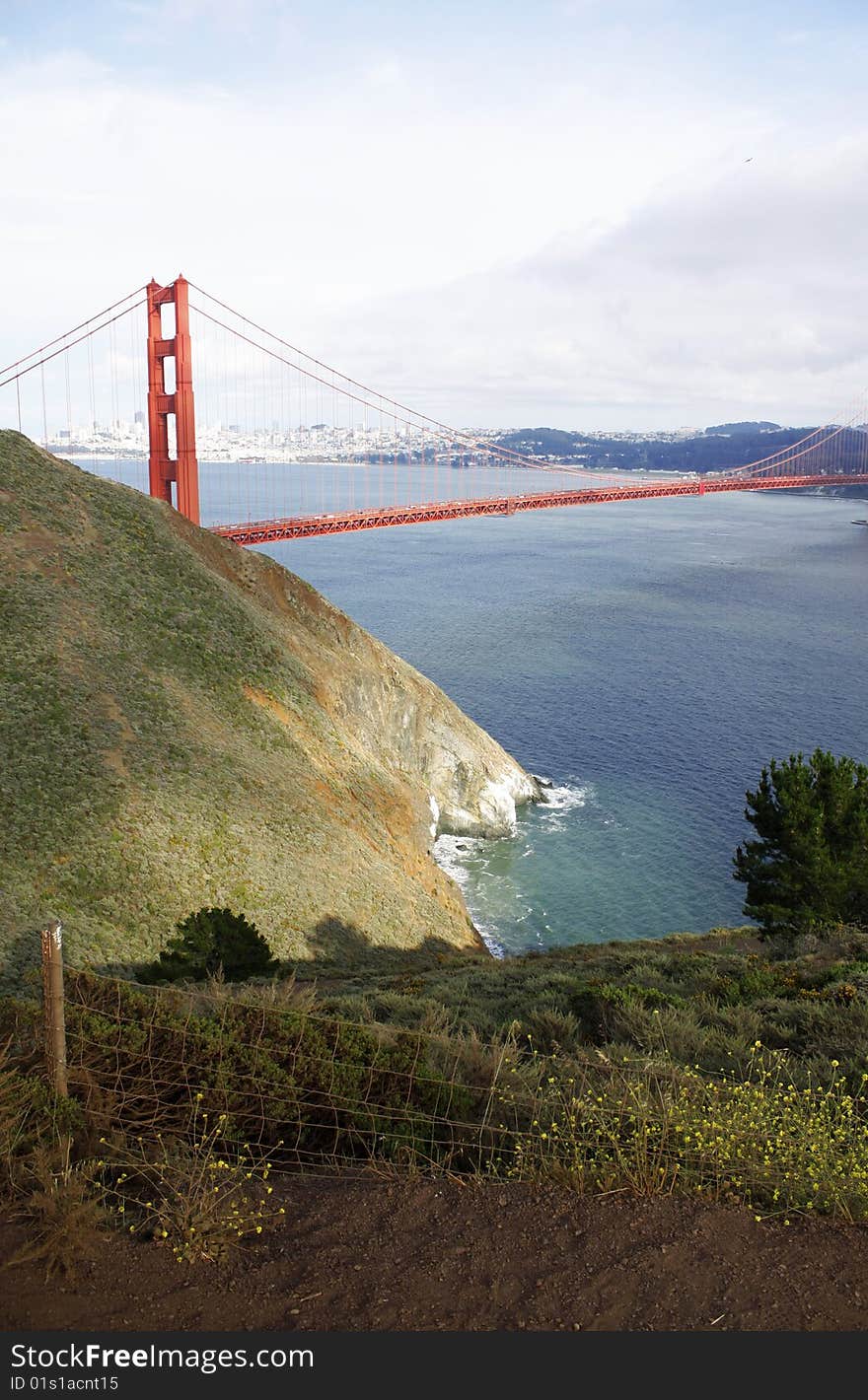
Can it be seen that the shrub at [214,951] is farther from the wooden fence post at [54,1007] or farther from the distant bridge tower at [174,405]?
the distant bridge tower at [174,405]

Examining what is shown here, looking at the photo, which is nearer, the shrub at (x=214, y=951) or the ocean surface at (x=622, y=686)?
the shrub at (x=214, y=951)

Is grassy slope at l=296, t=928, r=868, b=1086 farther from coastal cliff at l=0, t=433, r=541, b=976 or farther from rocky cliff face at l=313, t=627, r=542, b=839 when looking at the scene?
rocky cliff face at l=313, t=627, r=542, b=839

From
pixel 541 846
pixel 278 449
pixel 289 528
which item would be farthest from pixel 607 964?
pixel 278 449

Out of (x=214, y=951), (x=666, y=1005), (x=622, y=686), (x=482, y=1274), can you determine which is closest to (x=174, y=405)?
(x=622, y=686)

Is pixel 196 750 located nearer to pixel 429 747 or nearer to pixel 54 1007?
pixel 429 747

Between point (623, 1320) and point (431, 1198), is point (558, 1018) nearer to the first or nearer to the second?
point (431, 1198)

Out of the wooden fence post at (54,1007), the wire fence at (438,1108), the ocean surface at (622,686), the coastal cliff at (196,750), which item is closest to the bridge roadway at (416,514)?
the coastal cliff at (196,750)

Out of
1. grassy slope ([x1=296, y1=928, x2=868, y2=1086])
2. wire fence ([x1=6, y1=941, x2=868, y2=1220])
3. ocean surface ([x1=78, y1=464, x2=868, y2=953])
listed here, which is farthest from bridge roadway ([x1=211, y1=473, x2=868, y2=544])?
wire fence ([x1=6, y1=941, x2=868, y2=1220])
